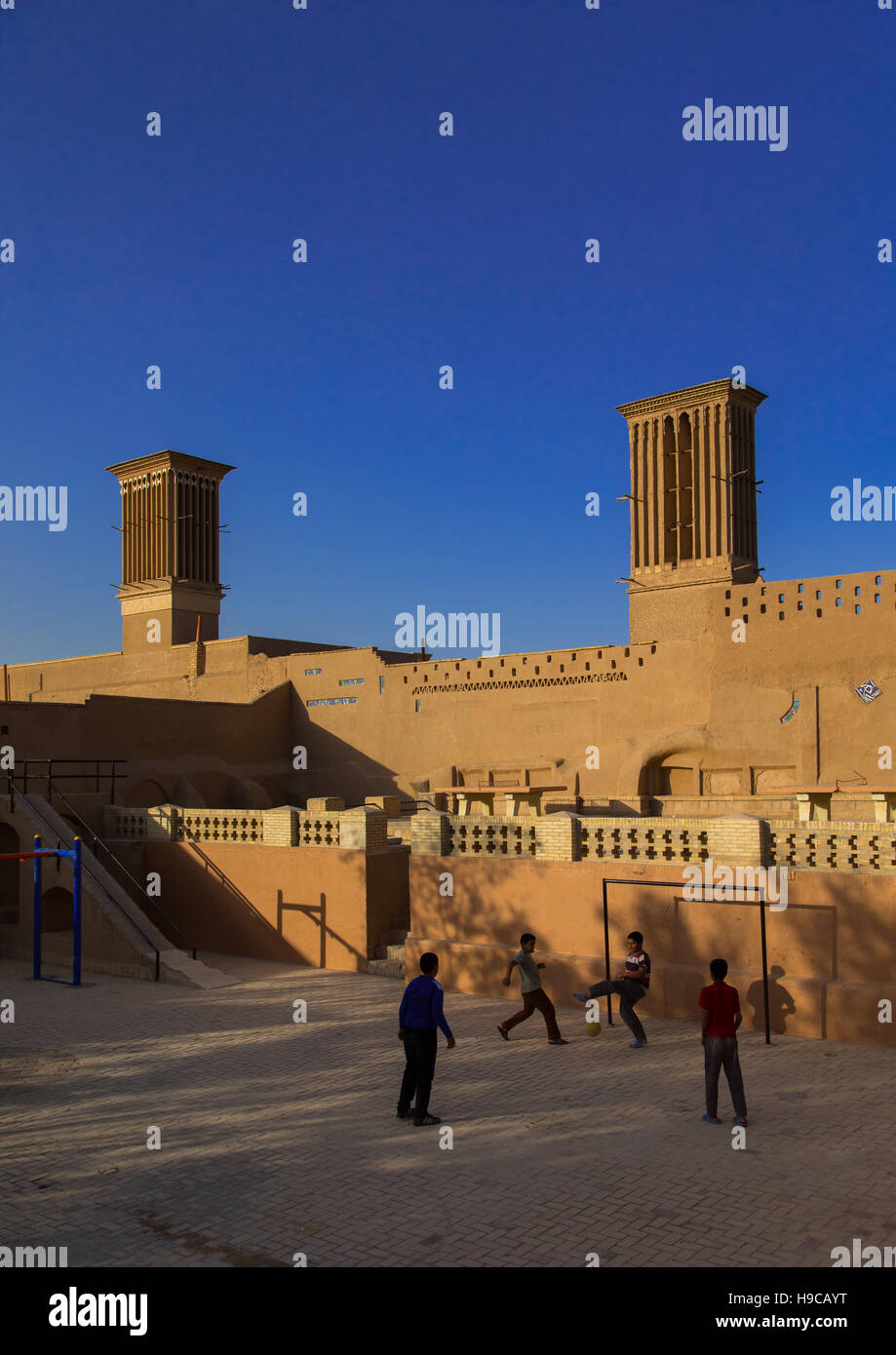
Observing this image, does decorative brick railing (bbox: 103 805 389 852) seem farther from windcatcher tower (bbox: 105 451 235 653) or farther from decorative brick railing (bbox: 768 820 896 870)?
windcatcher tower (bbox: 105 451 235 653)

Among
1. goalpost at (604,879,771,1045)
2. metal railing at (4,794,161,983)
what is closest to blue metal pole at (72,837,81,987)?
metal railing at (4,794,161,983)

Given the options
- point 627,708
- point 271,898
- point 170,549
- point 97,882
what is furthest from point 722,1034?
point 170,549

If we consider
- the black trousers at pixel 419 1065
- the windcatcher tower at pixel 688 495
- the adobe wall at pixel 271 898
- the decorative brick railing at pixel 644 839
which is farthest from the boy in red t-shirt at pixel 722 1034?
the windcatcher tower at pixel 688 495

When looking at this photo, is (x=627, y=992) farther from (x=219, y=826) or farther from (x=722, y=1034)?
(x=219, y=826)

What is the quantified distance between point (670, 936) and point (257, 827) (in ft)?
27.4

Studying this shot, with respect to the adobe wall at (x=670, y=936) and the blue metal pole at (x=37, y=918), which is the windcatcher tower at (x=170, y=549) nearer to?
the blue metal pole at (x=37, y=918)

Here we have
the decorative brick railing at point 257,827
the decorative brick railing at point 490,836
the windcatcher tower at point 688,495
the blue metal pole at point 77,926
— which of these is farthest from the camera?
the windcatcher tower at point 688,495

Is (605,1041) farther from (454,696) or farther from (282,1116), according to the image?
(454,696)

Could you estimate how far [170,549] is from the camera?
1882 inches

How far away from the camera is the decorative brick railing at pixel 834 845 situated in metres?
12.3

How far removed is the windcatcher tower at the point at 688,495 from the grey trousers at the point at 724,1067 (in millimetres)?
23676

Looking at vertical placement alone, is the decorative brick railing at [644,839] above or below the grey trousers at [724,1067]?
above

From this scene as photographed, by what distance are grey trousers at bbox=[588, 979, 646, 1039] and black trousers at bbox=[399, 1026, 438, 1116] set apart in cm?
301

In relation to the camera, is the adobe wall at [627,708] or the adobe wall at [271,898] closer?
the adobe wall at [271,898]
